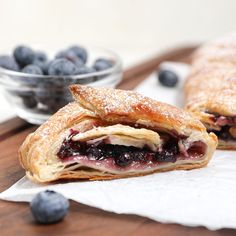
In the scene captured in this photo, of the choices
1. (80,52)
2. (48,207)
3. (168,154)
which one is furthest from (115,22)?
(48,207)

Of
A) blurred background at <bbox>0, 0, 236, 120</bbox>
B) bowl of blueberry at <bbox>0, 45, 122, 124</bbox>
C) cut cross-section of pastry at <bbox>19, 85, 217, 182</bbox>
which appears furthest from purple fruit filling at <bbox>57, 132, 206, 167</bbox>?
blurred background at <bbox>0, 0, 236, 120</bbox>

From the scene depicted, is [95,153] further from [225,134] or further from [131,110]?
[225,134]

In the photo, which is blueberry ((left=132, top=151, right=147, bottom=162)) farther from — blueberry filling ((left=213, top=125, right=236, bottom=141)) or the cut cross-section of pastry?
blueberry filling ((left=213, top=125, right=236, bottom=141))

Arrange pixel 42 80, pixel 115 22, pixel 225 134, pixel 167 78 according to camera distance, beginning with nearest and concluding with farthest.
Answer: pixel 225 134, pixel 42 80, pixel 167 78, pixel 115 22

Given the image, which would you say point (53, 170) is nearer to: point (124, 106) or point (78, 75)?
point (124, 106)

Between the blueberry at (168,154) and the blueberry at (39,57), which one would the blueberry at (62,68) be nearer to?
the blueberry at (39,57)

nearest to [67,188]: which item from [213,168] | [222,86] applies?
[213,168]

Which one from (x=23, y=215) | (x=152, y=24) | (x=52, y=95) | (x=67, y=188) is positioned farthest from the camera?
(x=152, y=24)
